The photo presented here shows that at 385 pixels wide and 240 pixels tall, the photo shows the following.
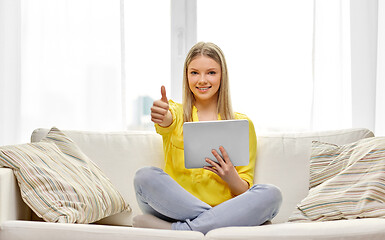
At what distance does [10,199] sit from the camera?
177 cm

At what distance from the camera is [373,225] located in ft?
5.06

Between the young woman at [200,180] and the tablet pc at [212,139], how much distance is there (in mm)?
30

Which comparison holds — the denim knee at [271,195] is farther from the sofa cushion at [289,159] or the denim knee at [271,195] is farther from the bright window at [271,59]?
the bright window at [271,59]

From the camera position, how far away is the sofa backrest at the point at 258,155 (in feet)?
7.11

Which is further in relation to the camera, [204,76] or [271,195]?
[204,76]

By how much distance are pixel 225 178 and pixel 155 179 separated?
0.32 meters

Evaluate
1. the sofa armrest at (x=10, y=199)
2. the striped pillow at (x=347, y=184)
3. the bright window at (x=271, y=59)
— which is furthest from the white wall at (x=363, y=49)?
the sofa armrest at (x=10, y=199)

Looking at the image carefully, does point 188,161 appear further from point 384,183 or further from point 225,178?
point 384,183

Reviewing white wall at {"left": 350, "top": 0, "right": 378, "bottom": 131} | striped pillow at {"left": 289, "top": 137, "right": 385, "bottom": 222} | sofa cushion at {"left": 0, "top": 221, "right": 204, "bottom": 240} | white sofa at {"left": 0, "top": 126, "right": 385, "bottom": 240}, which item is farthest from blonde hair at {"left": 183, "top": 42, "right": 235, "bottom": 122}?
white wall at {"left": 350, "top": 0, "right": 378, "bottom": 131}

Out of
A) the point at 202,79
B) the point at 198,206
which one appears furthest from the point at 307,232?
the point at 202,79

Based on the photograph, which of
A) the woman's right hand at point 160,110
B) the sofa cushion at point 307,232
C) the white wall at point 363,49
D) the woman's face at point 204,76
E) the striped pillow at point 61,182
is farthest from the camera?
the white wall at point 363,49

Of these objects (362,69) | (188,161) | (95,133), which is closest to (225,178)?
(188,161)

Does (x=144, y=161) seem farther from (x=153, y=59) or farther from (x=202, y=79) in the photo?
(x=153, y=59)

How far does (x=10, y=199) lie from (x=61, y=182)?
0.63 feet
